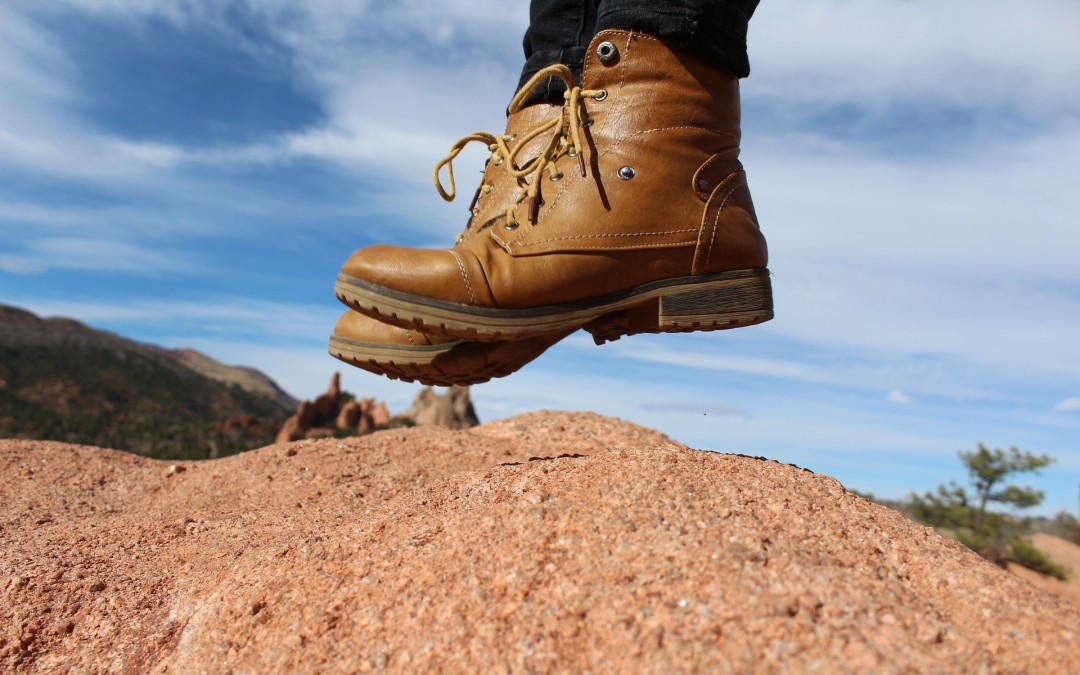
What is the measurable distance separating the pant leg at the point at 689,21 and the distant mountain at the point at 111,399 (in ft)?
84.8

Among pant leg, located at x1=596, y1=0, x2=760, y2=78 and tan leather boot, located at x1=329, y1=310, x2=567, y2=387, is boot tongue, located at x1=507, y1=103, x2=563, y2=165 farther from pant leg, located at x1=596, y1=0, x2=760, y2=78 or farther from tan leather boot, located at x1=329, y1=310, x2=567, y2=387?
tan leather boot, located at x1=329, y1=310, x2=567, y2=387

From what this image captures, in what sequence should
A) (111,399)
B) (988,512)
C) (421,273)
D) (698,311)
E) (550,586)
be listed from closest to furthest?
(550,586) → (421,273) → (698,311) → (988,512) → (111,399)

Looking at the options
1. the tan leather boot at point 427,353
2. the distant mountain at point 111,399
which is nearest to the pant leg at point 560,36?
the tan leather boot at point 427,353

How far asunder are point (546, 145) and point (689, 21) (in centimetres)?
62

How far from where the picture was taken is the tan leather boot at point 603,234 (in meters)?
2.58

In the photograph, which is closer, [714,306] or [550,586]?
[550,586]

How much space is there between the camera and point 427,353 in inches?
113

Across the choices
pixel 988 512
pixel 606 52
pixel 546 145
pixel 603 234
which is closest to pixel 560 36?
pixel 606 52

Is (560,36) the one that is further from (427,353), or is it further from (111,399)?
(111,399)

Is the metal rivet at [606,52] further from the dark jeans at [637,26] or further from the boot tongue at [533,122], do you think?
the boot tongue at [533,122]

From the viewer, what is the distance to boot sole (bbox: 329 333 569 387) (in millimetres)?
2863

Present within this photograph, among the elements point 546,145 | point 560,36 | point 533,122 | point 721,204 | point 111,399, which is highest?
point 111,399

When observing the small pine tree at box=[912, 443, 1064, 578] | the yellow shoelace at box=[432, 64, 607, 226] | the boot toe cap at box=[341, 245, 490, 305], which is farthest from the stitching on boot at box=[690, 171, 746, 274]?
the small pine tree at box=[912, 443, 1064, 578]

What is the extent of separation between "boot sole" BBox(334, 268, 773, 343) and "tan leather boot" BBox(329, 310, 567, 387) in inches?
7.4
